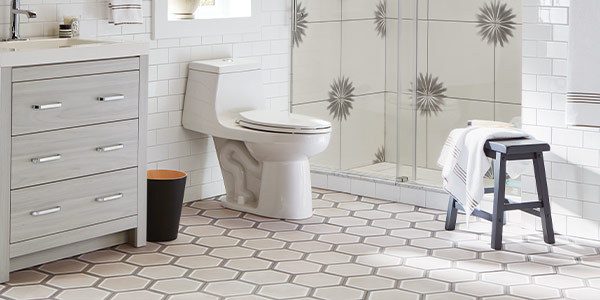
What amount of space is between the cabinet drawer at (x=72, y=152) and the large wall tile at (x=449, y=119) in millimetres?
1730

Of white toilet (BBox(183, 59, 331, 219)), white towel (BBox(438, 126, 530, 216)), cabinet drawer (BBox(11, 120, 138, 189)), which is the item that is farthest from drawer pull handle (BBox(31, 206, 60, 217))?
white towel (BBox(438, 126, 530, 216))

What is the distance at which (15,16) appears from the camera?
12.1 feet

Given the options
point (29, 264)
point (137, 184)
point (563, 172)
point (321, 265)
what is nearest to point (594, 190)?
point (563, 172)

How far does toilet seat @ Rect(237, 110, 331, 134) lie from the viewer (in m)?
4.21

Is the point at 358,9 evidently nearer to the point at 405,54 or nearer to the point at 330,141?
the point at 405,54

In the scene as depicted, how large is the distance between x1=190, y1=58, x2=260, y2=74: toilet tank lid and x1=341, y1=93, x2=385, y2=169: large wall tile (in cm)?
66

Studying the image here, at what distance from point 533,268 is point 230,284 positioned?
1.31 meters

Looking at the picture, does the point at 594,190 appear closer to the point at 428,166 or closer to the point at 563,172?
the point at 563,172

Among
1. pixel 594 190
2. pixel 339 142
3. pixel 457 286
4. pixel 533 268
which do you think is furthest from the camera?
pixel 339 142

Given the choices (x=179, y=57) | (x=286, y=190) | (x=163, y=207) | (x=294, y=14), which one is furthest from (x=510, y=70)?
(x=163, y=207)

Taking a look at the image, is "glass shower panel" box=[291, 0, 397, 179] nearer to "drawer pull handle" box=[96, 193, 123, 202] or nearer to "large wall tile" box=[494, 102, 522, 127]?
"large wall tile" box=[494, 102, 522, 127]

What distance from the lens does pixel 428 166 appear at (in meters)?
4.65

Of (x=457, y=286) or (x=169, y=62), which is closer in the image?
(x=457, y=286)

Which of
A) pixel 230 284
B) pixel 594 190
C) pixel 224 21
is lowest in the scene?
pixel 230 284
